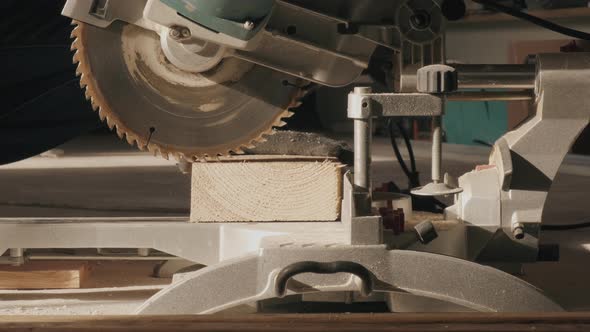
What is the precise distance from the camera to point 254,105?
193 centimetres

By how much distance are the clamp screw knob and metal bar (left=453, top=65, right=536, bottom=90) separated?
0.20 m

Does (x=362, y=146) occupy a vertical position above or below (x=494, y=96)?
below

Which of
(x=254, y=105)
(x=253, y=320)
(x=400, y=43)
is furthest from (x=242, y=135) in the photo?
(x=253, y=320)

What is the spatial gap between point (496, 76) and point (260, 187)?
1.50 ft

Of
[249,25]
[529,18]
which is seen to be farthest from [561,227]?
[249,25]

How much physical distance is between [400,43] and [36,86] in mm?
1060

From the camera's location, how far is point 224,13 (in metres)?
1.70

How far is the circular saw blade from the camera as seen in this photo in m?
1.88

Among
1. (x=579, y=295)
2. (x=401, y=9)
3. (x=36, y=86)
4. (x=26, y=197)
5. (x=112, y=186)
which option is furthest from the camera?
(x=112, y=186)

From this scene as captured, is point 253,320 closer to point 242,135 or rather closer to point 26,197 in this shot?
point 242,135

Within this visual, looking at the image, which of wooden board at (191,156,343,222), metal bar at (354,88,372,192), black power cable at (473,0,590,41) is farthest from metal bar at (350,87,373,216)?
black power cable at (473,0,590,41)

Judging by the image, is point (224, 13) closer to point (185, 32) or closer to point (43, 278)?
point (185, 32)

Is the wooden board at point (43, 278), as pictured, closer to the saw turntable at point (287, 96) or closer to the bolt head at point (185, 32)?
the saw turntable at point (287, 96)

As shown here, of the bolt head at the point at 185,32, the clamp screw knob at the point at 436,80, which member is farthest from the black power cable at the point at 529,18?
the bolt head at the point at 185,32
